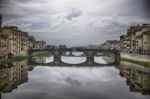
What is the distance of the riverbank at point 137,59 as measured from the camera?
10.2 m

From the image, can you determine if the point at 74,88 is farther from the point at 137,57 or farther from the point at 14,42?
the point at 14,42

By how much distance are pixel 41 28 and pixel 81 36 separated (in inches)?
47.4

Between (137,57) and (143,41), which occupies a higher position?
(143,41)

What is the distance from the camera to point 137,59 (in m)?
11.5

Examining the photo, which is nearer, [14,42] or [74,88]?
[74,88]

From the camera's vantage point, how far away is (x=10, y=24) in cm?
1008

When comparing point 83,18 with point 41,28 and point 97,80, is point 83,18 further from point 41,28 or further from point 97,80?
point 97,80

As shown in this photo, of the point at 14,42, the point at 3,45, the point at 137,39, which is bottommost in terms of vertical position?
the point at 3,45

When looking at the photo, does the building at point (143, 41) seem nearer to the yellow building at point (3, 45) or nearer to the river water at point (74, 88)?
the river water at point (74, 88)

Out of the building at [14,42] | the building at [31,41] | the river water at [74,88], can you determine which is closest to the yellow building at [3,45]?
the building at [14,42]

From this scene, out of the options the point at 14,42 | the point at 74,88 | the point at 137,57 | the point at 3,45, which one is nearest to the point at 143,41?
the point at 137,57

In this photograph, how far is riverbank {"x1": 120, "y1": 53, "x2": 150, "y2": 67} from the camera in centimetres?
1022

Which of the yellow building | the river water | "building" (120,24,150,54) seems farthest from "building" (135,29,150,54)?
the yellow building

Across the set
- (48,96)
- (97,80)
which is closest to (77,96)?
(48,96)
